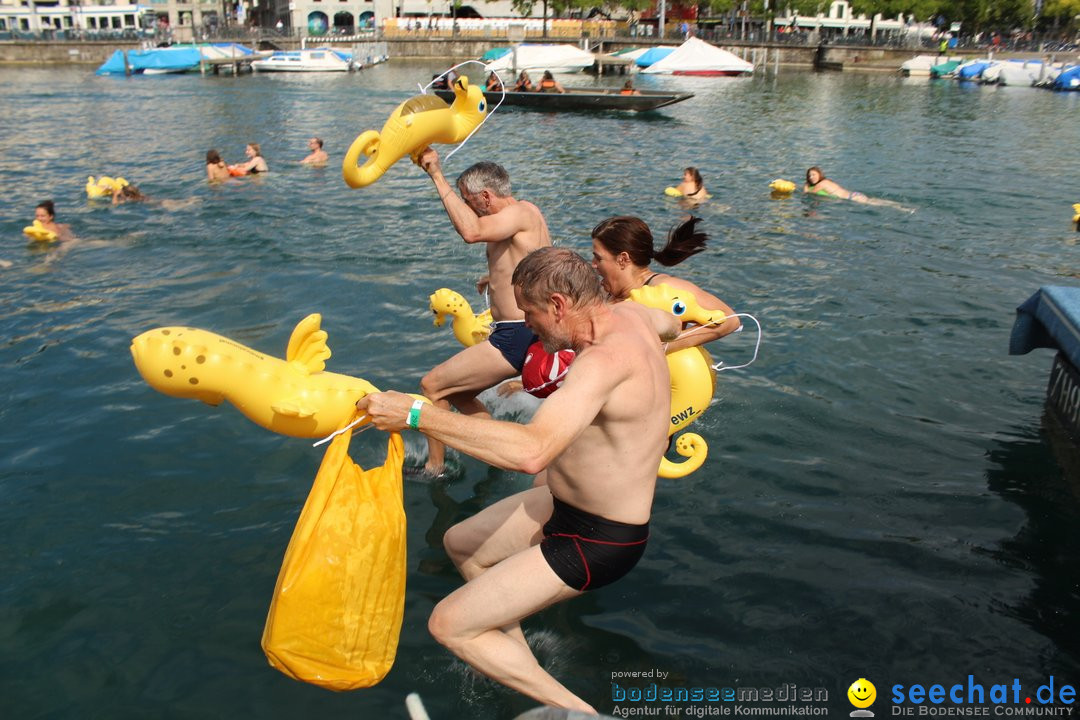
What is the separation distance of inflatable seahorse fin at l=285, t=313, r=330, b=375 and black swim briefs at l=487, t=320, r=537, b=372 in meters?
1.44

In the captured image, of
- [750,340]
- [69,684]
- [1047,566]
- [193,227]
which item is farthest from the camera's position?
[193,227]

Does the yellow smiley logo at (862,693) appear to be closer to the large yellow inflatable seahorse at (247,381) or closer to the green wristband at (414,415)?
the green wristband at (414,415)

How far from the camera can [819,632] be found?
4867 millimetres

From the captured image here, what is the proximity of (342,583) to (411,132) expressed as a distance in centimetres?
344

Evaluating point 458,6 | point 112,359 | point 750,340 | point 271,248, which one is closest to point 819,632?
point 750,340

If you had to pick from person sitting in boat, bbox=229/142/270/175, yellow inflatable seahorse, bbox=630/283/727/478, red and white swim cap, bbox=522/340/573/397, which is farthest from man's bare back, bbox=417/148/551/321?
person sitting in boat, bbox=229/142/270/175

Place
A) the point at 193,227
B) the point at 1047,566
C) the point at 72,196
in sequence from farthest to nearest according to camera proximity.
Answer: the point at 72,196
the point at 193,227
the point at 1047,566

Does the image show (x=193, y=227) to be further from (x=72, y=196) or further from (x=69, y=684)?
(x=69, y=684)

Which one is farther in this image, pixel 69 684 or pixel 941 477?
pixel 941 477

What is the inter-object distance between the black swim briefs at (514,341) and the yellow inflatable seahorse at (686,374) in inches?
30.6

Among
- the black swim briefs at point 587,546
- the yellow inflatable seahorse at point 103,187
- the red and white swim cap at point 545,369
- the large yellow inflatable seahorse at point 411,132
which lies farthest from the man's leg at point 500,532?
the yellow inflatable seahorse at point 103,187

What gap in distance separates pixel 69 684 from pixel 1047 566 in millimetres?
5809

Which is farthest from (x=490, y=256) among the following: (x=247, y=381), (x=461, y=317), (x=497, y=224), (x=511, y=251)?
(x=247, y=381)

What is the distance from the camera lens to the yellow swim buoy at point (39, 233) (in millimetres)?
12719
